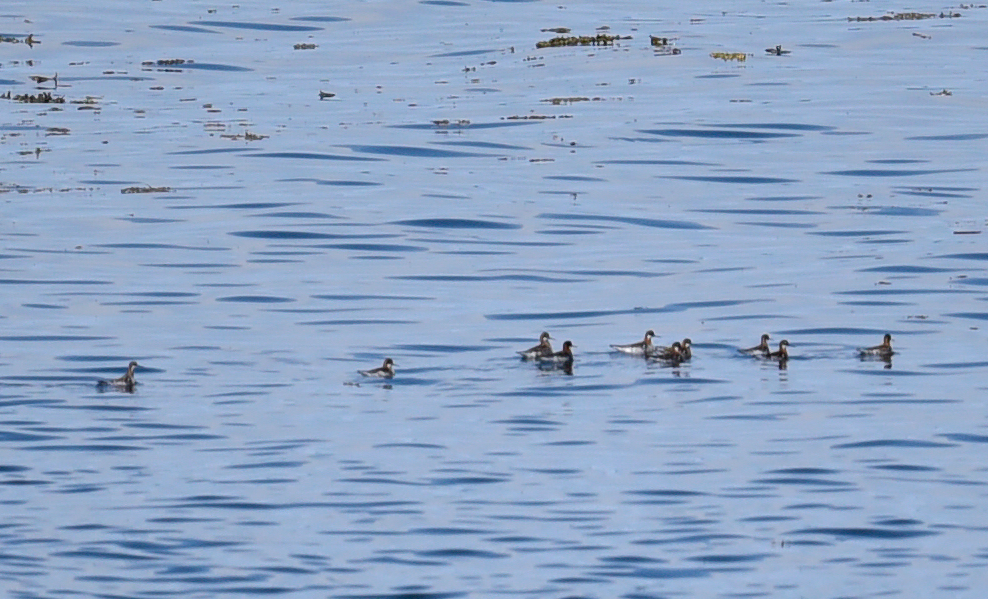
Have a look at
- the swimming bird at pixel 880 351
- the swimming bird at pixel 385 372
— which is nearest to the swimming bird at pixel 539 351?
the swimming bird at pixel 385 372

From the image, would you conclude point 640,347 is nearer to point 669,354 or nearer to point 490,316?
point 669,354

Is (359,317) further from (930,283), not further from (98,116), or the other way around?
(98,116)

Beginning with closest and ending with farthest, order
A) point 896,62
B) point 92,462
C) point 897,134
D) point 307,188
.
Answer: point 92,462
point 307,188
point 897,134
point 896,62

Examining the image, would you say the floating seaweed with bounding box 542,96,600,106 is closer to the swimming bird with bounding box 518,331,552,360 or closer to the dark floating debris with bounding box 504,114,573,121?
the dark floating debris with bounding box 504,114,573,121

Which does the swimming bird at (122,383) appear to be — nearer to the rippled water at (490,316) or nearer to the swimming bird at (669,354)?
the rippled water at (490,316)

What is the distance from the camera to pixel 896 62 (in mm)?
61094

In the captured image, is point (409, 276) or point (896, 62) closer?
point (409, 276)

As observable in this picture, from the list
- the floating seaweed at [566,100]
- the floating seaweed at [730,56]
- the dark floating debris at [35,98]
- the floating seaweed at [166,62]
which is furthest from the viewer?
the floating seaweed at [730,56]

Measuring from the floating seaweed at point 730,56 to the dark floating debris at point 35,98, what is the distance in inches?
872

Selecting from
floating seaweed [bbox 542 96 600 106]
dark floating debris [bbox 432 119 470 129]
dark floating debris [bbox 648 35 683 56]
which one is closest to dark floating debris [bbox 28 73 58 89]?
dark floating debris [bbox 432 119 470 129]

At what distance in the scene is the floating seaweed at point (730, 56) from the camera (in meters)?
61.8

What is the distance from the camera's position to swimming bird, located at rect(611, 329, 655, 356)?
86.2ft

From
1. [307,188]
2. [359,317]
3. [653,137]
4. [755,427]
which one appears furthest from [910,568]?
[653,137]

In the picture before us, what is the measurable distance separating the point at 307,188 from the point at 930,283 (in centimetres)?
1614
